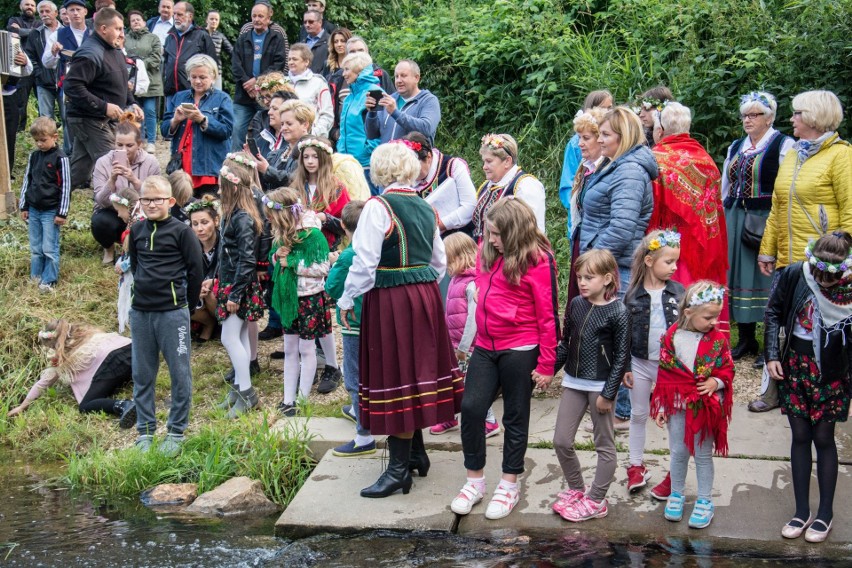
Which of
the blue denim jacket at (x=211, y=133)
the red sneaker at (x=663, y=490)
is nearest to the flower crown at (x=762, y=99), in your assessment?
the red sneaker at (x=663, y=490)

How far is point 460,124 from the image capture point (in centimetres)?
1238

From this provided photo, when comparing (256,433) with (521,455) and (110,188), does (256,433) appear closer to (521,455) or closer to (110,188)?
(521,455)

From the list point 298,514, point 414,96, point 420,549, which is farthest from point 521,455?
point 414,96

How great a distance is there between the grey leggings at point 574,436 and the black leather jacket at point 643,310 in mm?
503

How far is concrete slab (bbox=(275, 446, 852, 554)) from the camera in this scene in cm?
514

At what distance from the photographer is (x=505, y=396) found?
17.5ft

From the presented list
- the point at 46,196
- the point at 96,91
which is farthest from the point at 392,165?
the point at 96,91

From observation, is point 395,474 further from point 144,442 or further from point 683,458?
point 144,442

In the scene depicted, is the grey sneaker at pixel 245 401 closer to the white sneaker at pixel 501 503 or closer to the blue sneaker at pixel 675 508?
the white sneaker at pixel 501 503

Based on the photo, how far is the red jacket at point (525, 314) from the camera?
5227mm

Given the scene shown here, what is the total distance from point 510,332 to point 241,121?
7320 millimetres

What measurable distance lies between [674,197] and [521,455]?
221 cm

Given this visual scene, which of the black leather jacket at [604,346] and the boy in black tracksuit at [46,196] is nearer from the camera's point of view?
the black leather jacket at [604,346]

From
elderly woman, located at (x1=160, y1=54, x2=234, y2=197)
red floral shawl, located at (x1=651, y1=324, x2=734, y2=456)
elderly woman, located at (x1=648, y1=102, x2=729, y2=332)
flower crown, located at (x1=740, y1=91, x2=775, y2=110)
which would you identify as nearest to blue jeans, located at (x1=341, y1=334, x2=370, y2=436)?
red floral shawl, located at (x1=651, y1=324, x2=734, y2=456)
